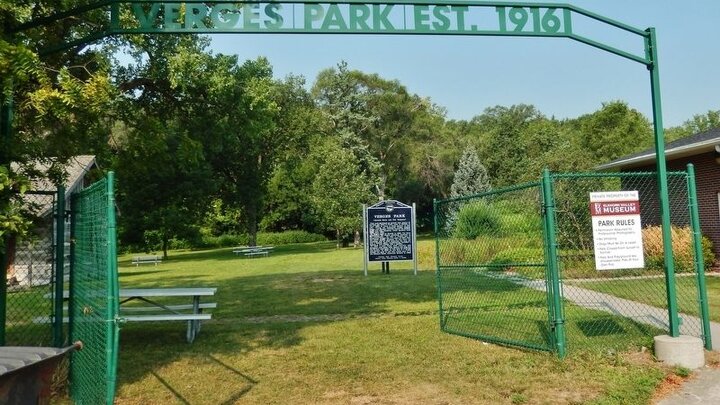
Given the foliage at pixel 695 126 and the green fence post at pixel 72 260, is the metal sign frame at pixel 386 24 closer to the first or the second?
the green fence post at pixel 72 260

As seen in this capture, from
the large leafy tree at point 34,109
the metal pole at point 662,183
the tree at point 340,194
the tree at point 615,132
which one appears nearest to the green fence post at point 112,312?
the large leafy tree at point 34,109

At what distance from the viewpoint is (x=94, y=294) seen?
15.7 feet

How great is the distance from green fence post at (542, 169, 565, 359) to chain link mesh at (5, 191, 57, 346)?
16.8ft

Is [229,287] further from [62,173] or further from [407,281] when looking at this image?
[62,173]

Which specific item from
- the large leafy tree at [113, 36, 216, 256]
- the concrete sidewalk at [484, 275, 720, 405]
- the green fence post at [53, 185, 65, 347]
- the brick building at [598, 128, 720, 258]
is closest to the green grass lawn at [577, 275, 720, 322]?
the concrete sidewalk at [484, 275, 720, 405]

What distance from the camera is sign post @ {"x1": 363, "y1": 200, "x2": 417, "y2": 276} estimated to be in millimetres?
17609

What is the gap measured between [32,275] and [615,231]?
9402 mm

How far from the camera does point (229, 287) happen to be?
49.1ft

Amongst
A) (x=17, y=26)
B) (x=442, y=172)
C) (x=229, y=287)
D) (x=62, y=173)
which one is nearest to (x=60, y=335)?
(x=62, y=173)

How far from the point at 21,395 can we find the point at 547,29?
5925mm

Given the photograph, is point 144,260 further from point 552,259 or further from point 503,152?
point 503,152

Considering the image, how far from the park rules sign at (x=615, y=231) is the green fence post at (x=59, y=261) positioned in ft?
18.2

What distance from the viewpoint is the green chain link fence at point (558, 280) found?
6.54 m

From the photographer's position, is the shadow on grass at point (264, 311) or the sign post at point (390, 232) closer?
the shadow on grass at point (264, 311)
